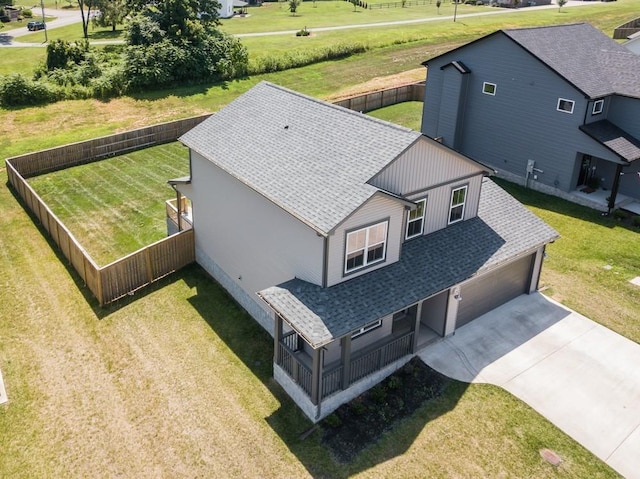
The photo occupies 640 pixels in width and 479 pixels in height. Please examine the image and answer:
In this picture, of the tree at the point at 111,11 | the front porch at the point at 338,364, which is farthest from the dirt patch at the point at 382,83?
the tree at the point at 111,11

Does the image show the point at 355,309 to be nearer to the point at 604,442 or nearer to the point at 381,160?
the point at 381,160

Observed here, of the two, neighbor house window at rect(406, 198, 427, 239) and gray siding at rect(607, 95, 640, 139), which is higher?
gray siding at rect(607, 95, 640, 139)

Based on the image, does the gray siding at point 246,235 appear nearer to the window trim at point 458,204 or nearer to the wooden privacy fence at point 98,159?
the wooden privacy fence at point 98,159

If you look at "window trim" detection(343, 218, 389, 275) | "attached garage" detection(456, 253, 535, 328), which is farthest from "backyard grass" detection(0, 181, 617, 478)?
"window trim" detection(343, 218, 389, 275)

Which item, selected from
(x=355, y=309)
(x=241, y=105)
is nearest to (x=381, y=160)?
(x=355, y=309)

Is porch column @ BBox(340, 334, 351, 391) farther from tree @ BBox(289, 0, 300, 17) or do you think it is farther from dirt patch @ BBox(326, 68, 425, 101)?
tree @ BBox(289, 0, 300, 17)

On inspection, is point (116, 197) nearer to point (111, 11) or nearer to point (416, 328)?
point (416, 328)
